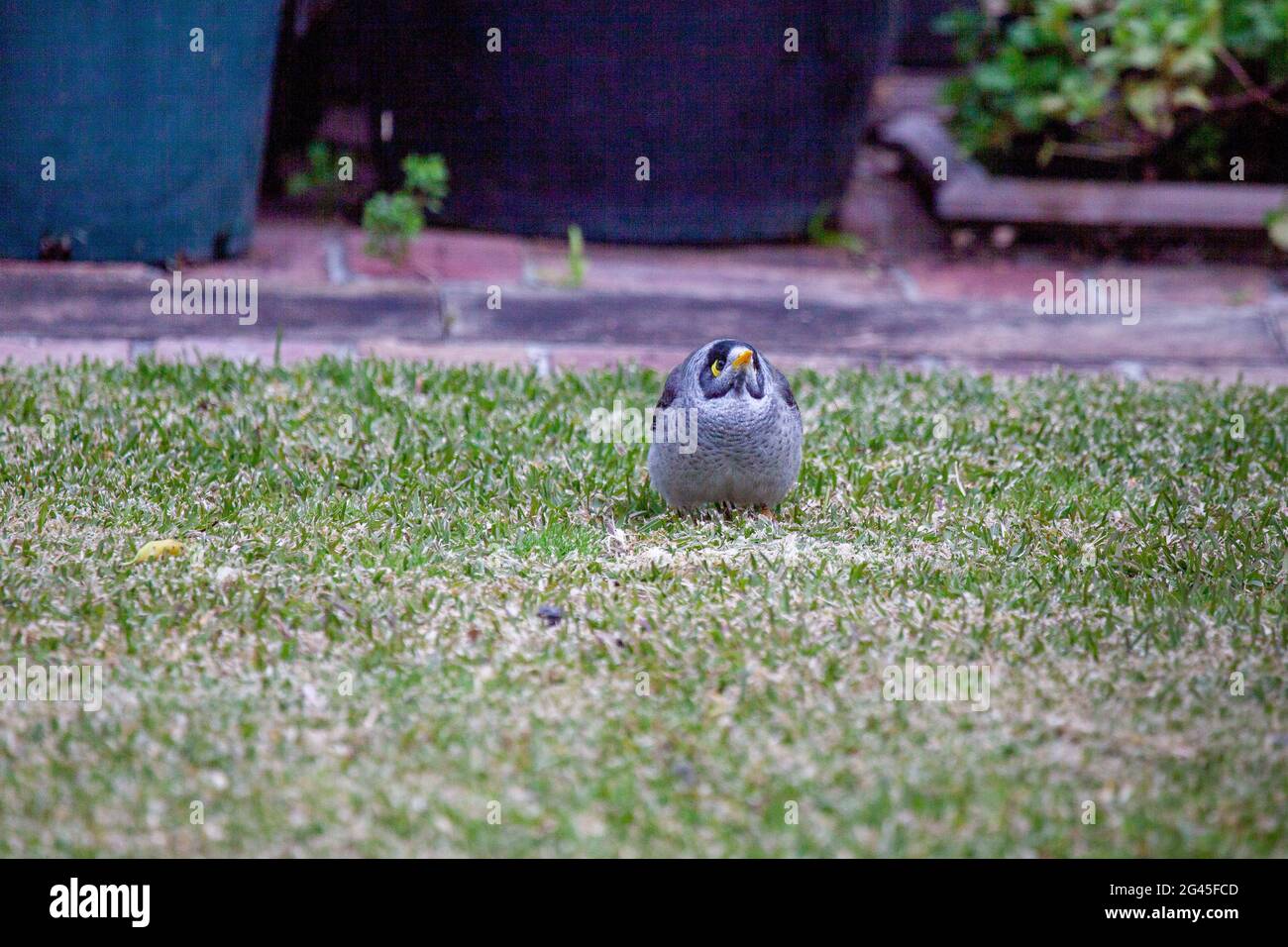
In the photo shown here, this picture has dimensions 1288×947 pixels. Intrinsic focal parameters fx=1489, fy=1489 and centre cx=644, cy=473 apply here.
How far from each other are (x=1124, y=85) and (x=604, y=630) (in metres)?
4.76

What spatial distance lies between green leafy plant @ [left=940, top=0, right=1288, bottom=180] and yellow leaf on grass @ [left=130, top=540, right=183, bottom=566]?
4683 mm

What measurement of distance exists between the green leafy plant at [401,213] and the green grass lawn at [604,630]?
1.69m

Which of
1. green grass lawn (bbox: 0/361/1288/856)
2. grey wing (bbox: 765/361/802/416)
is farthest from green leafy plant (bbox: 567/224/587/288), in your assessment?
grey wing (bbox: 765/361/802/416)

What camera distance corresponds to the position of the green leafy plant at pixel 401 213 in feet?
20.9

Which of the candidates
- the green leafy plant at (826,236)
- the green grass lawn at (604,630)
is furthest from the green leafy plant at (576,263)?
the green grass lawn at (604,630)

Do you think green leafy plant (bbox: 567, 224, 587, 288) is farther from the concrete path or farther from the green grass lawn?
the green grass lawn

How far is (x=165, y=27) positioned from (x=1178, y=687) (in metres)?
4.60

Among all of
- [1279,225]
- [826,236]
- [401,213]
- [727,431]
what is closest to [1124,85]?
[1279,225]

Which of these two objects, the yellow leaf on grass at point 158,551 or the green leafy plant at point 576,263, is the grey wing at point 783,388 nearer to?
the yellow leaf on grass at point 158,551

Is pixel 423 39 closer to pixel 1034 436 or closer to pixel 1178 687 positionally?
pixel 1034 436

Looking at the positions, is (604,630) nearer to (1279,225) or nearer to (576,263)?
(576,263)

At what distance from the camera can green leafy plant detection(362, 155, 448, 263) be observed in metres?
6.36

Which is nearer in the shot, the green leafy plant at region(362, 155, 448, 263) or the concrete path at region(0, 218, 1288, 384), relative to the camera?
the concrete path at region(0, 218, 1288, 384)

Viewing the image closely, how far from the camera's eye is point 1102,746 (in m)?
2.89
